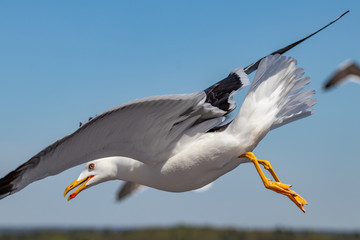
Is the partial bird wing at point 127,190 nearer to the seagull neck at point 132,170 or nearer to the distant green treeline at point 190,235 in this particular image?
the seagull neck at point 132,170

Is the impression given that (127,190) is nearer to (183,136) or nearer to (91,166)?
(91,166)

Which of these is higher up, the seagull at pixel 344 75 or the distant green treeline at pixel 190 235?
the seagull at pixel 344 75

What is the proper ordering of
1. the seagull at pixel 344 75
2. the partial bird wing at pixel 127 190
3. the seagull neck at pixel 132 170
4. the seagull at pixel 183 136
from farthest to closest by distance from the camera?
1. the partial bird wing at pixel 127 190
2. the seagull at pixel 344 75
3. the seagull neck at pixel 132 170
4. the seagull at pixel 183 136

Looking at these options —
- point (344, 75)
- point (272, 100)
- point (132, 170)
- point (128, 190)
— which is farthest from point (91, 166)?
point (344, 75)

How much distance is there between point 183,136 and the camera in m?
5.36

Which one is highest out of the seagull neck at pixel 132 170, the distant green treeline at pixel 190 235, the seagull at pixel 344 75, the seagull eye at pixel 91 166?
the seagull eye at pixel 91 166

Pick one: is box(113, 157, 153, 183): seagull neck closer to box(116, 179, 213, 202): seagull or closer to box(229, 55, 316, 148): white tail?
box(229, 55, 316, 148): white tail

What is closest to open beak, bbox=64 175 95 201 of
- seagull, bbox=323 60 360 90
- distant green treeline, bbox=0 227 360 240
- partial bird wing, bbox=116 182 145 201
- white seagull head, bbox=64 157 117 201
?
white seagull head, bbox=64 157 117 201

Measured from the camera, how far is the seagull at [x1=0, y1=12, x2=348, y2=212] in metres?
4.85

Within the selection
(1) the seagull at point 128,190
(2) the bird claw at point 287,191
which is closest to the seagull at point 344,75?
(2) the bird claw at point 287,191

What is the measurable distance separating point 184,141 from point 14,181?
172 centimetres

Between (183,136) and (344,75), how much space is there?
343 centimetres

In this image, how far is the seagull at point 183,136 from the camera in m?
4.85

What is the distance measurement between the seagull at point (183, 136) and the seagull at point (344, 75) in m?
1.73
